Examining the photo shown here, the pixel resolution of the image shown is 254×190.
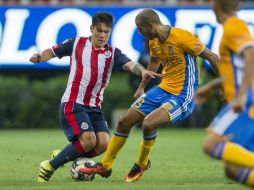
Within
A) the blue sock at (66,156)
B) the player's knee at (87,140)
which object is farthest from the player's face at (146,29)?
the blue sock at (66,156)

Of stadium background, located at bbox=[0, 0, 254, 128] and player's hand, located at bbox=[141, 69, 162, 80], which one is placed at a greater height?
player's hand, located at bbox=[141, 69, 162, 80]

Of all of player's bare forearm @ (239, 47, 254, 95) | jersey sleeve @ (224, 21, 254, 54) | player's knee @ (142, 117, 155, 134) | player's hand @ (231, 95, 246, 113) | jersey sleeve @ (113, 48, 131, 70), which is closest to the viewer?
player's hand @ (231, 95, 246, 113)

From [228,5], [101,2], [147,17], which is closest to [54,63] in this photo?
[101,2]

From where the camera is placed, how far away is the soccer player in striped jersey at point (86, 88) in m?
10.4

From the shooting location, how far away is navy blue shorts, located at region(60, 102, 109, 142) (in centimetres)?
1036

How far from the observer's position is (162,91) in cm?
1064

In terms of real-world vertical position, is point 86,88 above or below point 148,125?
above

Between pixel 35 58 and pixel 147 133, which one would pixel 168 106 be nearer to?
pixel 147 133

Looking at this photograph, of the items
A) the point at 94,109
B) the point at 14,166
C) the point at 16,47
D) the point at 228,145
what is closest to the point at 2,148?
the point at 14,166

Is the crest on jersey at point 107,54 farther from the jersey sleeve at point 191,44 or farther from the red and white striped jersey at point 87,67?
the jersey sleeve at point 191,44

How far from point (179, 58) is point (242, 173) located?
3432mm

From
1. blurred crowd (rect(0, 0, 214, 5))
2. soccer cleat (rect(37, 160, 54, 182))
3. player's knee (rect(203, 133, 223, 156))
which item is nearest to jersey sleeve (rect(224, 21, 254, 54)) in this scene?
player's knee (rect(203, 133, 223, 156))

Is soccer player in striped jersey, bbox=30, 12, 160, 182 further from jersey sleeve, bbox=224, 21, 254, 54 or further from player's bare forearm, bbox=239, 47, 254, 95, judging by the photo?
player's bare forearm, bbox=239, 47, 254, 95

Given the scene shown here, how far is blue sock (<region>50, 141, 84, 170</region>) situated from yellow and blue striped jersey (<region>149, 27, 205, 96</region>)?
1.33 metres
